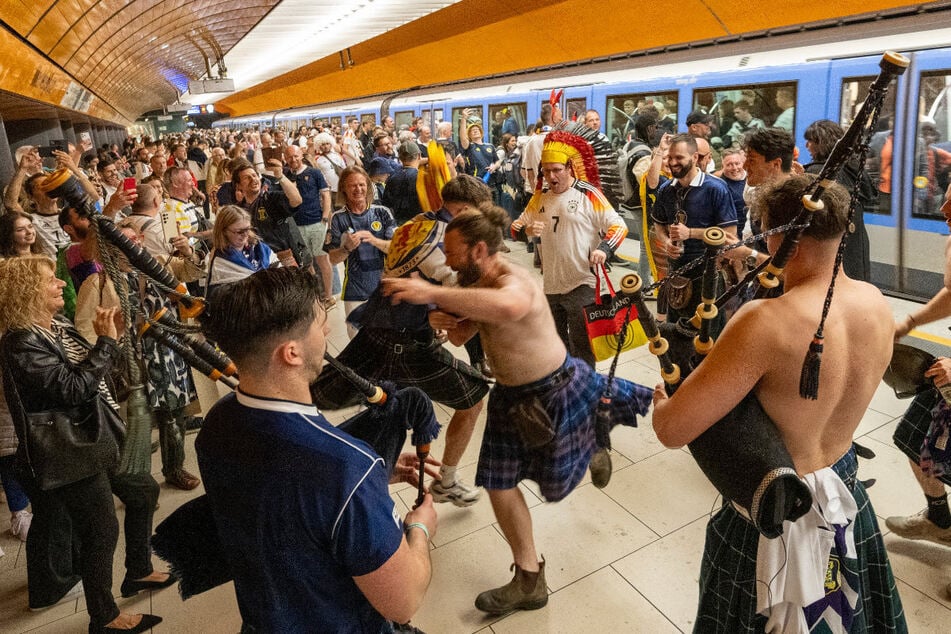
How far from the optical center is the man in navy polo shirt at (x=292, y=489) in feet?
4.26

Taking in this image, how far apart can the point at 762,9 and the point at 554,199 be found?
3.85 m

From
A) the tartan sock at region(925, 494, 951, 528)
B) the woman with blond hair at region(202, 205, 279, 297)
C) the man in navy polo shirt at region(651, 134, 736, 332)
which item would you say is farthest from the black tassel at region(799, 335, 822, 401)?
the woman with blond hair at region(202, 205, 279, 297)

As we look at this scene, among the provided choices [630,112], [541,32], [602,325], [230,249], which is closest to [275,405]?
[230,249]

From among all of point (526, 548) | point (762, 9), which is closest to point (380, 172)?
point (762, 9)

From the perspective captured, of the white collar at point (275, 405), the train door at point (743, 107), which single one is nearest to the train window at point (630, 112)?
the train door at point (743, 107)

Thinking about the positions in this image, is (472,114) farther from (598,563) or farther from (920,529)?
(920,529)

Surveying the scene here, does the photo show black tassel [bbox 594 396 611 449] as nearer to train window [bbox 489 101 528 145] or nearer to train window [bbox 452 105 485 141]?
train window [bbox 489 101 528 145]

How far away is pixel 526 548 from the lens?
8.71 ft

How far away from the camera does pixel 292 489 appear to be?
129cm

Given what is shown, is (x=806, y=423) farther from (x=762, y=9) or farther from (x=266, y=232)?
(x=762, y=9)

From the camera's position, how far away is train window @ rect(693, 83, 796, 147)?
6.68 meters

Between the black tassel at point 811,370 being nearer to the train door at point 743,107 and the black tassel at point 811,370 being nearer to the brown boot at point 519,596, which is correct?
the brown boot at point 519,596

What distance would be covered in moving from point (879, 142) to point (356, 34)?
850 cm

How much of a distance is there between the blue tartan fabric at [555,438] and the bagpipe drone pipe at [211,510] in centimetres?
70
